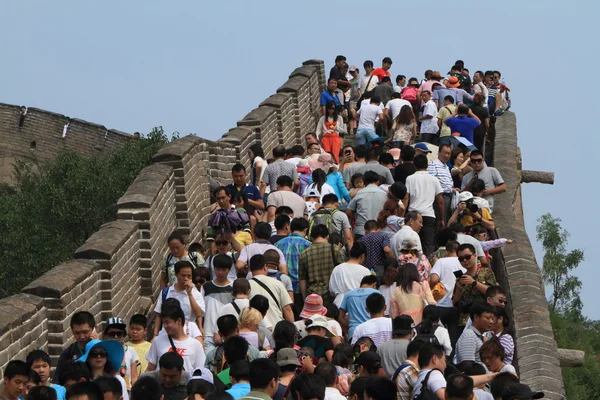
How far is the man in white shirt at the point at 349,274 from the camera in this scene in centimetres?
1402

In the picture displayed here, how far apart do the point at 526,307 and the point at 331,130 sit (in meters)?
8.26

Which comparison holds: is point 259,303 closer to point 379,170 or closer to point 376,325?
point 376,325

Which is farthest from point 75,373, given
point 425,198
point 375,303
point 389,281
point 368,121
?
point 368,121

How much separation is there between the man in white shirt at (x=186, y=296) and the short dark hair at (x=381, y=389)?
3254mm

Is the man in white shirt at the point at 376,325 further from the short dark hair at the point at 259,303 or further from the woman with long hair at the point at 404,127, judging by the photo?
the woman with long hair at the point at 404,127

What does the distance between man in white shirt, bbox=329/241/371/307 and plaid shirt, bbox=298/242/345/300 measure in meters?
0.38

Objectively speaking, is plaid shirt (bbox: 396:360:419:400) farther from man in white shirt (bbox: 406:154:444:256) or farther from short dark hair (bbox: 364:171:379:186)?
man in white shirt (bbox: 406:154:444:256)

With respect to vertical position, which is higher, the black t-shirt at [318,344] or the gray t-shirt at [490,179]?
the gray t-shirt at [490,179]

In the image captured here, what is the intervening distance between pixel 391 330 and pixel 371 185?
4585 mm

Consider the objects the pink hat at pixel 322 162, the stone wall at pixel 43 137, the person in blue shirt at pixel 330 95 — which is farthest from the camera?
the stone wall at pixel 43 137

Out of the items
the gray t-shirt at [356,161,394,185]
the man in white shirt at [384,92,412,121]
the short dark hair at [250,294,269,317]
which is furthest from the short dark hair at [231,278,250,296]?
the man in white shirt at [384,92,412,121]

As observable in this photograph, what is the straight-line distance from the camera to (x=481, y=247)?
610 inches

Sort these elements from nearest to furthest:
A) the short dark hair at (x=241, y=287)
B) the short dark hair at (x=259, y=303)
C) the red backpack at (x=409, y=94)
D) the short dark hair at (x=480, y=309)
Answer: the short dark hair at (x=259, y=303) < the short dark hair at (x=480, y=309) < the short dark hair at (x=241, y=287) < the red backpack at (x=409, y=94)

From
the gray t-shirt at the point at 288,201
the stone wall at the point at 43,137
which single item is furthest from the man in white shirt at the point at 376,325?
the stone wall at the point at 43,137
